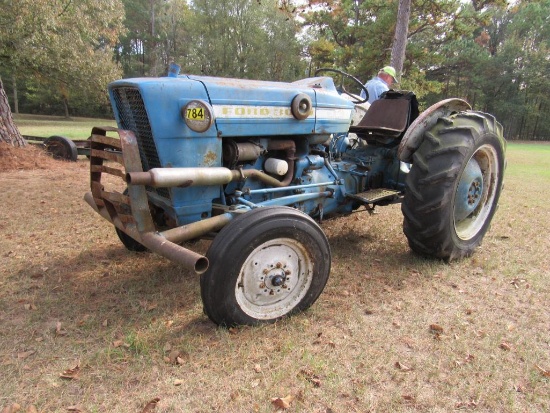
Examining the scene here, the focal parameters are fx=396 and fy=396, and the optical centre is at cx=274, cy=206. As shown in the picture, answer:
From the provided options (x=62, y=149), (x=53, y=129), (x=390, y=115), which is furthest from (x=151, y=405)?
(x=53, y=129)

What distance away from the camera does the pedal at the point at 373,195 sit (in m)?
3.62

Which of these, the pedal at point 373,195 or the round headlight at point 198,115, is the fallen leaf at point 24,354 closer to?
the round headlight at point 198,115

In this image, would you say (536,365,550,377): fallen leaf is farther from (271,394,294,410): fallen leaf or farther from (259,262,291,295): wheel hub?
(259,262,291,295): wheel hub

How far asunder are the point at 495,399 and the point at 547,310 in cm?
129

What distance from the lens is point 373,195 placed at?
3.78 metres

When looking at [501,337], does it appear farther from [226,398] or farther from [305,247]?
[226,398]

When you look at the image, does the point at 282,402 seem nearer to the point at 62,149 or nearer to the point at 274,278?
the point at 274,278

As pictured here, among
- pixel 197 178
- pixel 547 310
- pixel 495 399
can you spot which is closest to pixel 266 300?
pixel 197 178

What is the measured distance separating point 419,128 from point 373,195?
73 cm

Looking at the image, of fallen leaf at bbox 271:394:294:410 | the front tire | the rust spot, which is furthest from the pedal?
the front tire

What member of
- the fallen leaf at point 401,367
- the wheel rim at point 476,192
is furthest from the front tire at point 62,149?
the fallen leaf at point 401,367

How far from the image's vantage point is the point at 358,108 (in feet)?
15.6

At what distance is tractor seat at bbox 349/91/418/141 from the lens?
401cm

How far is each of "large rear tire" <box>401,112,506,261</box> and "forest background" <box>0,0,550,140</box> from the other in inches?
335
